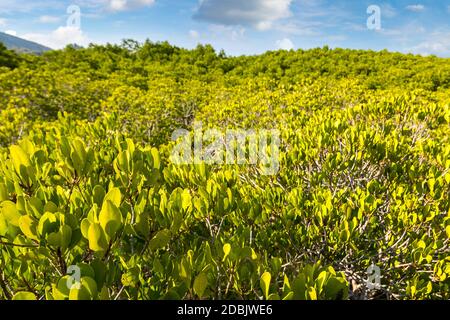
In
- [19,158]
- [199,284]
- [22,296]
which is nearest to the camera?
[22,296]

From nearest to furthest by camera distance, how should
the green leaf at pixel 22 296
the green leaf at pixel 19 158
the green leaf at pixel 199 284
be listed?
the green leaf at pixel 22 296, the green leaf at pixel 199 284, the green leaf at pixel 19 158

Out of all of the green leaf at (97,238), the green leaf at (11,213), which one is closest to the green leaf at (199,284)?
the green leaf at (97,238)

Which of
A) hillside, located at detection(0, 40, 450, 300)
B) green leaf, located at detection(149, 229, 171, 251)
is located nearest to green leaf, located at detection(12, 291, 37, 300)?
hillside, located at detection(0, 40, 450, 300)

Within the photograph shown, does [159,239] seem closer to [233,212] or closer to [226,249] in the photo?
[226,249]

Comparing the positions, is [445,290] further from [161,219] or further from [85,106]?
[85,106]

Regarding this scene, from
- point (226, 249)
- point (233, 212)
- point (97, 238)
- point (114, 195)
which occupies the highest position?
point (114, 195)

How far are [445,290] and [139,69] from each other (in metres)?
28.7

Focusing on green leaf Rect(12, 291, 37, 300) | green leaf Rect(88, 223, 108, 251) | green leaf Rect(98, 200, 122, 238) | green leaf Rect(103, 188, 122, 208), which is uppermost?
green leaf Rect(103, 188, 122, 208)

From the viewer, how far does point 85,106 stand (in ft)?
51.3

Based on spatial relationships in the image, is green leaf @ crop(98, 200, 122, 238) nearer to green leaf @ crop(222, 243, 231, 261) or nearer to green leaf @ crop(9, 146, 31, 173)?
green leaf @ crop(222, 243, 231, 261)

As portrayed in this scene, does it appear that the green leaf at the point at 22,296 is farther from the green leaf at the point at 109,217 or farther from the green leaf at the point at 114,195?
the green leaf at the point at 114,195

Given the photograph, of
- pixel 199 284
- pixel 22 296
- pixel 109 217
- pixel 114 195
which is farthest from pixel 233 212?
pixel 22 296

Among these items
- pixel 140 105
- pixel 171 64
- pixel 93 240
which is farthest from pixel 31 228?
pixel 171 64

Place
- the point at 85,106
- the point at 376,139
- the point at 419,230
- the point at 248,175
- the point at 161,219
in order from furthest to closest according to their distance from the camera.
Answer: the point at 85,106
the point at 248,175
the point at 376,139
the point at 419,230
the point at 161,219
